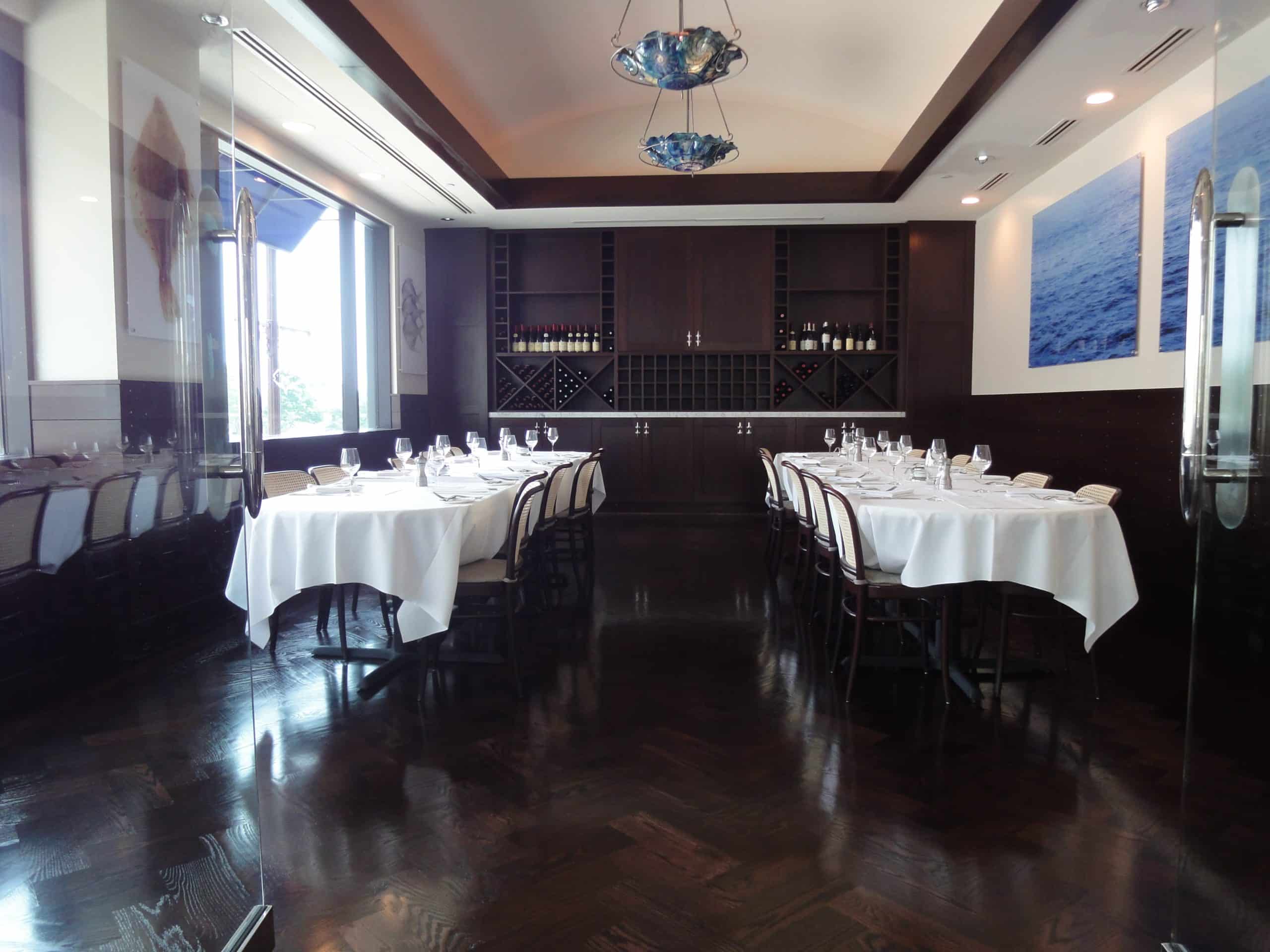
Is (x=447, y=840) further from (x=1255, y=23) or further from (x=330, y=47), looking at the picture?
(x=330, y=47)

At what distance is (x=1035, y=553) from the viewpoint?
133 inches

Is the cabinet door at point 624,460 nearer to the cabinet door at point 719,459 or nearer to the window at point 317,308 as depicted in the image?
the cabinet door at point 719,459

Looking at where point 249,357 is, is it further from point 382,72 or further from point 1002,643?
point 382,72

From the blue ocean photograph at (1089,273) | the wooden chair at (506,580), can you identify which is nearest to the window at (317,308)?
the wooden chair at (506,580)

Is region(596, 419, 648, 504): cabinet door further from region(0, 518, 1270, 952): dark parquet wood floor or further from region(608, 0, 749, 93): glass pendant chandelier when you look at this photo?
region(0, 518, 1270, 952): dark parquet wood floor

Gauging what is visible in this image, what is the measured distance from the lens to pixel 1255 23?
1500mm

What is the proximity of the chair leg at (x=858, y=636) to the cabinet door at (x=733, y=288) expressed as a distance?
630cm

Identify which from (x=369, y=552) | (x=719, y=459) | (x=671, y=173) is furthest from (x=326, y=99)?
(x=719, y=459)

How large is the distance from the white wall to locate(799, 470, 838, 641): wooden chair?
2541mm

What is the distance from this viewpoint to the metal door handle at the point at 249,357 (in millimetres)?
1716

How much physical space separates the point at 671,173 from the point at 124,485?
8057mm

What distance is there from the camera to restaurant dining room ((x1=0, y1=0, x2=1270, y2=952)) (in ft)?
4.40

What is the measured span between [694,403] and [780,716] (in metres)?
6.63

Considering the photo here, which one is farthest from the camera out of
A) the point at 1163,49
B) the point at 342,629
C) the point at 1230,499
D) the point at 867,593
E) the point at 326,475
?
the point at 326,475
